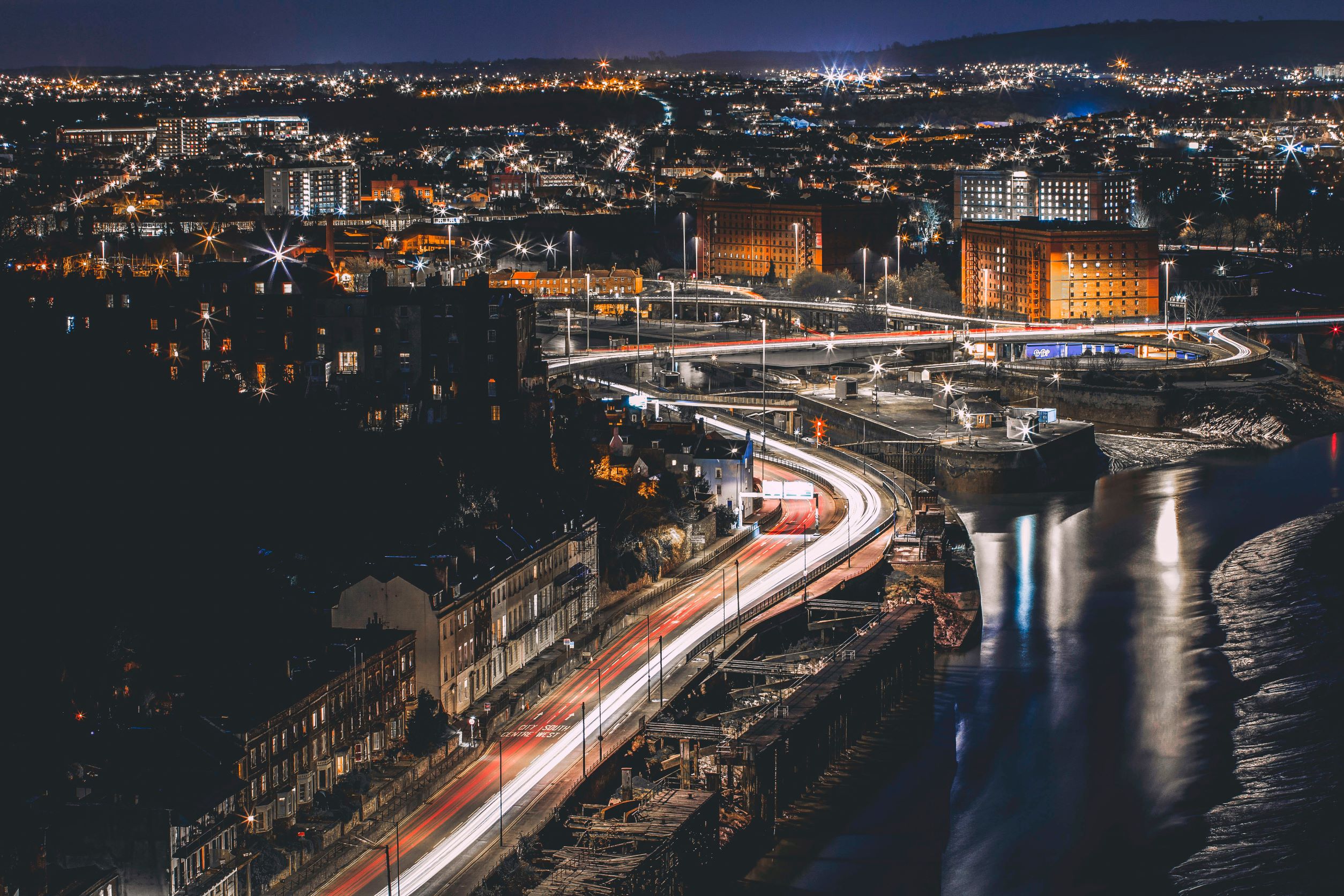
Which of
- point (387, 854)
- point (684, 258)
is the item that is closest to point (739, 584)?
point (387, 854)

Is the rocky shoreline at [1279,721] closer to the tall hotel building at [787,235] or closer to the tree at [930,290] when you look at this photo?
the tree at [930,290]

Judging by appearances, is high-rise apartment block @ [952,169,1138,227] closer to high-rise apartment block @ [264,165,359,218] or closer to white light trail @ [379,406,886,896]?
high-rise apartment block @ [264,165,359,218]

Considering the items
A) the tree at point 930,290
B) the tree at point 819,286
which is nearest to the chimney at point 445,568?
the tree at point 930,290

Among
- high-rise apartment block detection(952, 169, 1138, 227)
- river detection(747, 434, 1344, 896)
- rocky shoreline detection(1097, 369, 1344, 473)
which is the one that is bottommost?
river detection(747, 434, 1344, 896)

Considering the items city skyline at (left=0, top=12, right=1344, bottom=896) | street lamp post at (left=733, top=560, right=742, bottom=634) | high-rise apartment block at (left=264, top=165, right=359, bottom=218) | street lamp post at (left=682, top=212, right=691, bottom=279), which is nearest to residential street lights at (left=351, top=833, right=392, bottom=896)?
city skyline at (left=0, top=12, right=1344, bottom=896)

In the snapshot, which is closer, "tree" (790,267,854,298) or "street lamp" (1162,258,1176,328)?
"street lamp" (1162,258,1176,328)
